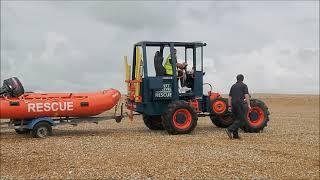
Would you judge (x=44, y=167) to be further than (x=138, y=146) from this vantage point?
No

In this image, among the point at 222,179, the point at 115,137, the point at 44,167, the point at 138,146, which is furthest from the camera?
the point at 115,137

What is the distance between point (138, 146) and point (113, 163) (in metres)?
1.97

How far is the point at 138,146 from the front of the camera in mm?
12148

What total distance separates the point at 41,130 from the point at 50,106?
0.73 metres

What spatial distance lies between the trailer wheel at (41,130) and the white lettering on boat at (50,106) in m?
0.43

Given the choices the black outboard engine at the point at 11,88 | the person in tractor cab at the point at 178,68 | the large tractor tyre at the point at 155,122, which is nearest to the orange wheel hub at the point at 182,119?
the person in tractor cab at the point at 178,68

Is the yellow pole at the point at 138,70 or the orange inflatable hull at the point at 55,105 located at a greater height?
the yellow pole at the point at 138,70

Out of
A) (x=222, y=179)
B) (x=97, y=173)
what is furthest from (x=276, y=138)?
(x=97, y=173)

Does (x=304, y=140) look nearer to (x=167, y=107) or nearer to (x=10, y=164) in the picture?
(x=167, y=107)

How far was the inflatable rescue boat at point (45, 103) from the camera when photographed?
14.0 m

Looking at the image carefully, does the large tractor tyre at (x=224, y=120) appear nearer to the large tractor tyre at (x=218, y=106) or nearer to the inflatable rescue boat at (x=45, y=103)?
the large tractor tyre at (x=218, y=106)

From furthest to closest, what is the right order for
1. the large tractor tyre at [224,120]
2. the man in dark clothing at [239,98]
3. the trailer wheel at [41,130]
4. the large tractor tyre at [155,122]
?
the large tractor tyre at [224,120] → the large tractor tyre at [155,122] → the man in dark clothing at [239,98] → the trailer wheel at [41,130]

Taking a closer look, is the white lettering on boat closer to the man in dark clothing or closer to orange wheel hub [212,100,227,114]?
orange wheel hub [212,100,227,114]

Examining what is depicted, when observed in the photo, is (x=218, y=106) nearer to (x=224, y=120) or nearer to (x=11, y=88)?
(x=224, y=120)
